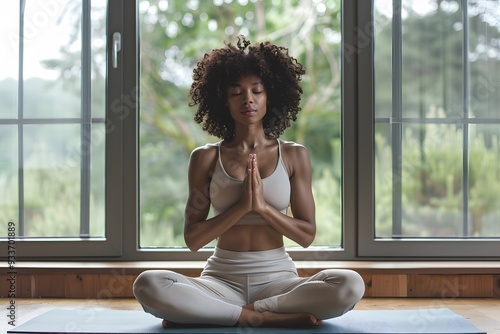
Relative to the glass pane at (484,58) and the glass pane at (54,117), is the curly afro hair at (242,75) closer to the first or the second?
the glass pane at (54,117)

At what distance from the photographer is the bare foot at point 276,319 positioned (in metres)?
2.38

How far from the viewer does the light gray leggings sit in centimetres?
234

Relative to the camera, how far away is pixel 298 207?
2.63 meters

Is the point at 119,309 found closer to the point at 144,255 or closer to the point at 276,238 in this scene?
the point at 144,255

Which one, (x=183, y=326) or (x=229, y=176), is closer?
(x=183, y=326)

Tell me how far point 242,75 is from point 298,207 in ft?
1.76

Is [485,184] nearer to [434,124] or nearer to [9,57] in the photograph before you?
[434,124]

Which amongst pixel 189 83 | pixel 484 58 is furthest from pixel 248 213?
pixel 189 83

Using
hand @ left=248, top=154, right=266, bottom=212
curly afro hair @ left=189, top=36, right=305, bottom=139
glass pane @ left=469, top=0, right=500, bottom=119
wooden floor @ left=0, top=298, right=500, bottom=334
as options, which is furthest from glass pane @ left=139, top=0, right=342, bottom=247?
hand @ left=248, top=154, right=266, bottom=212

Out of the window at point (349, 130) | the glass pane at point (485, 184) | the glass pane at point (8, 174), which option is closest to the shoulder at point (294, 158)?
the window at point (349, 130)

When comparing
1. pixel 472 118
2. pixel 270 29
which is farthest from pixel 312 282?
pixel 270 29

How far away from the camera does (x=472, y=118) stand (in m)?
3.48

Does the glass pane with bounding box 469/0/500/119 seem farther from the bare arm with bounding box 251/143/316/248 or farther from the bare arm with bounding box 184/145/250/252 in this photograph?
the bare arm with bounding box 184/145/250/252

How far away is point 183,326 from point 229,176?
560 millimetres
